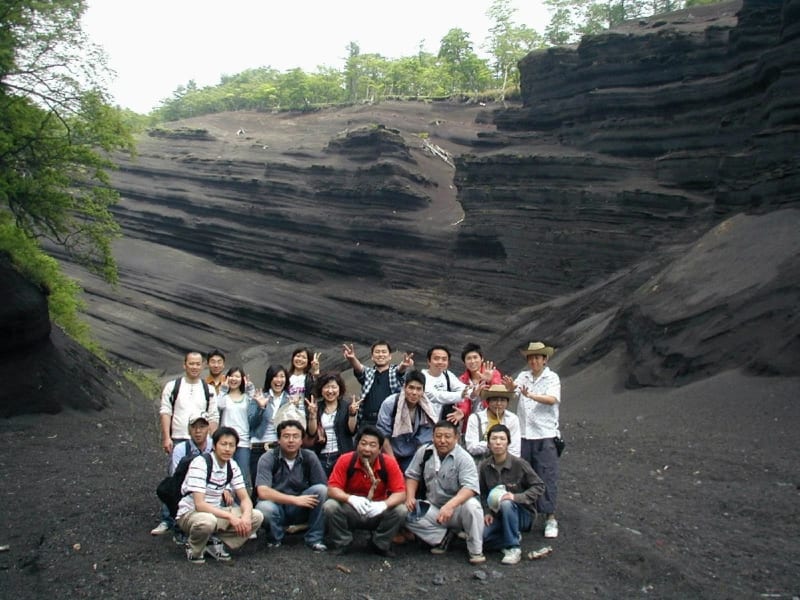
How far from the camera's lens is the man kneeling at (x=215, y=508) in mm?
6922

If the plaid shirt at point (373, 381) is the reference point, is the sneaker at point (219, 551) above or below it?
below

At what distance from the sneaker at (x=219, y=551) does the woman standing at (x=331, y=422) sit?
139 cm

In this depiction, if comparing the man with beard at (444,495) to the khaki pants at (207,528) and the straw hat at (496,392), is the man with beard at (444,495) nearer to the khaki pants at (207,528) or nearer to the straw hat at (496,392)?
the straw hat at (496,392)

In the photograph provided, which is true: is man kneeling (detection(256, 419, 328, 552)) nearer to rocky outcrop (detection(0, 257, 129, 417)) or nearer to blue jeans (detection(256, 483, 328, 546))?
blue jeans (detection(256, 483, 328, 546))

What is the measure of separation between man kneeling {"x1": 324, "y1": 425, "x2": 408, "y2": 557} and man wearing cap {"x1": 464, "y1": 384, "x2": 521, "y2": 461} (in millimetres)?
979

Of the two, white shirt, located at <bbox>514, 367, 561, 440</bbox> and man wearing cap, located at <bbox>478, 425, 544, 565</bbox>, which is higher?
white shirt, located at <bbox>514, 367, 561, 440</bbox>

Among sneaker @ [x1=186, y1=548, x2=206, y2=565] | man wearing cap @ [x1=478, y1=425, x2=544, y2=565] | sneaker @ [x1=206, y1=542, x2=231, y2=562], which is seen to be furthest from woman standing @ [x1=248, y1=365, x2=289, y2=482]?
man wearing cap @ [x1=478, y1=425, x2=544, y2=565]

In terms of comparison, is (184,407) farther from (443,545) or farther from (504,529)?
(504,529)

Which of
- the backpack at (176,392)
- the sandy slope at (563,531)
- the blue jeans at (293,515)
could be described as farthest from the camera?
the backpack at (176,392)

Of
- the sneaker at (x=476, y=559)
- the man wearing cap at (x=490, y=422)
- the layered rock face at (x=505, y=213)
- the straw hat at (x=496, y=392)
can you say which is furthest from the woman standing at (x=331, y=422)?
the layered rock face at (x=505, y=213)

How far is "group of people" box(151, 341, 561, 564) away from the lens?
23.2 feet

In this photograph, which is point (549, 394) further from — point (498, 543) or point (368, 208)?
point (368, 208)

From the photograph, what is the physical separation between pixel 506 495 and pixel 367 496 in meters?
1.26

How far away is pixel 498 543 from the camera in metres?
7.27
